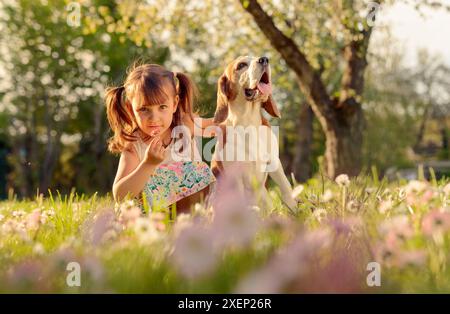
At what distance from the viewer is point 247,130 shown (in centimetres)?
420

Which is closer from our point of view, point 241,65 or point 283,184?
point 283,184

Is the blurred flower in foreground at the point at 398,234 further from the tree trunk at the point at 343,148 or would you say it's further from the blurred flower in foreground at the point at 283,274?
the tree trunk at the point at 343,148

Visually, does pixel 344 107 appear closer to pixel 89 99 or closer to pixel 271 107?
pixel 271 107

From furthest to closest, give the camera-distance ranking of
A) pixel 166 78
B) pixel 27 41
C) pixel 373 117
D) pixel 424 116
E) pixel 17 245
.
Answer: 1. pixel 424 116
2. pixel 373 117
3. pixel 27 41
4. pixel 166 78
5. pixel 17 245

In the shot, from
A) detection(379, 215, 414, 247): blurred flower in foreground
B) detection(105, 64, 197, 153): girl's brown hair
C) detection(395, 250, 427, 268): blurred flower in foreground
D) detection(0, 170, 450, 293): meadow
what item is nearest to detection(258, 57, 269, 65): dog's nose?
detection(105, 64, 197, 153): girl's brown hair

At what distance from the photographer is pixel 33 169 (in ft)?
95.2

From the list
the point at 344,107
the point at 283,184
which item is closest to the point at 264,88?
the point at 283,184

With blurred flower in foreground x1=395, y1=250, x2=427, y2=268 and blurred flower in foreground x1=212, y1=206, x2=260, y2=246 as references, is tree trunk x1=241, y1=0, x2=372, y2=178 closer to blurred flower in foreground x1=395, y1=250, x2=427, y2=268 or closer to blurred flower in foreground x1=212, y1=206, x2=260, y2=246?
blurred flower in foreground x1=395, y1=250, x2=427, y2=268

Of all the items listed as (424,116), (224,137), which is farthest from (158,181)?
(424,116)

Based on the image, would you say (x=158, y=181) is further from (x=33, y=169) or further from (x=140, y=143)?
(x=33, y=169)

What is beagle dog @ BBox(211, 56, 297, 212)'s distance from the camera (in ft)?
13.6

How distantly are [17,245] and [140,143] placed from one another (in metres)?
1.59

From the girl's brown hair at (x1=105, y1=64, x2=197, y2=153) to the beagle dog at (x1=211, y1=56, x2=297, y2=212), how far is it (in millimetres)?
309

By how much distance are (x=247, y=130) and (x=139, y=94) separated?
2.93ft
